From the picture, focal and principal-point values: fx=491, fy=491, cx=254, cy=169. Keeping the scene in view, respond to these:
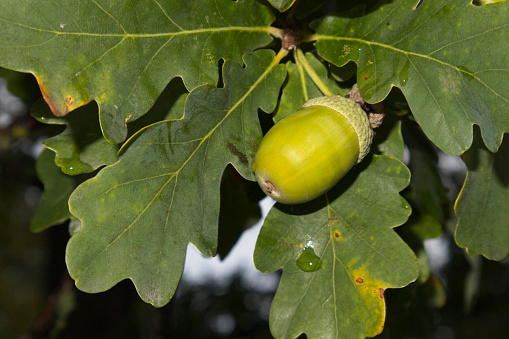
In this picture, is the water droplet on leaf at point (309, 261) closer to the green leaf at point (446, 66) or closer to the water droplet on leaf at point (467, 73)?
the green leaf at point (446, 66)

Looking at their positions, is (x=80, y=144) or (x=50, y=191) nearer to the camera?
(x=80, y=144)

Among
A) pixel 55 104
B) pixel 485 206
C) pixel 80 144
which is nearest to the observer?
pixel 55 104

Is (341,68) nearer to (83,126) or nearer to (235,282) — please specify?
(83,126)

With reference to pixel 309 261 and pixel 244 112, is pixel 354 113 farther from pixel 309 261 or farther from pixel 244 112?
pixel 309 261

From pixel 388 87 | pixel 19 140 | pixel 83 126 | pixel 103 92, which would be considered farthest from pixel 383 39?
pixel 19 140

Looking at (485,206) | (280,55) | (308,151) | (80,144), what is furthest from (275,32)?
(485,206)

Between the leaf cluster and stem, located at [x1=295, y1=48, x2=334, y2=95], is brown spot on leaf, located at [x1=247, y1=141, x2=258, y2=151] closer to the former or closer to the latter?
the leaf cluster

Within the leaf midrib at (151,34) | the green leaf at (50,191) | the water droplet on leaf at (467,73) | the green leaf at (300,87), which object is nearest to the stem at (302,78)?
the green leaf at (300,87)
